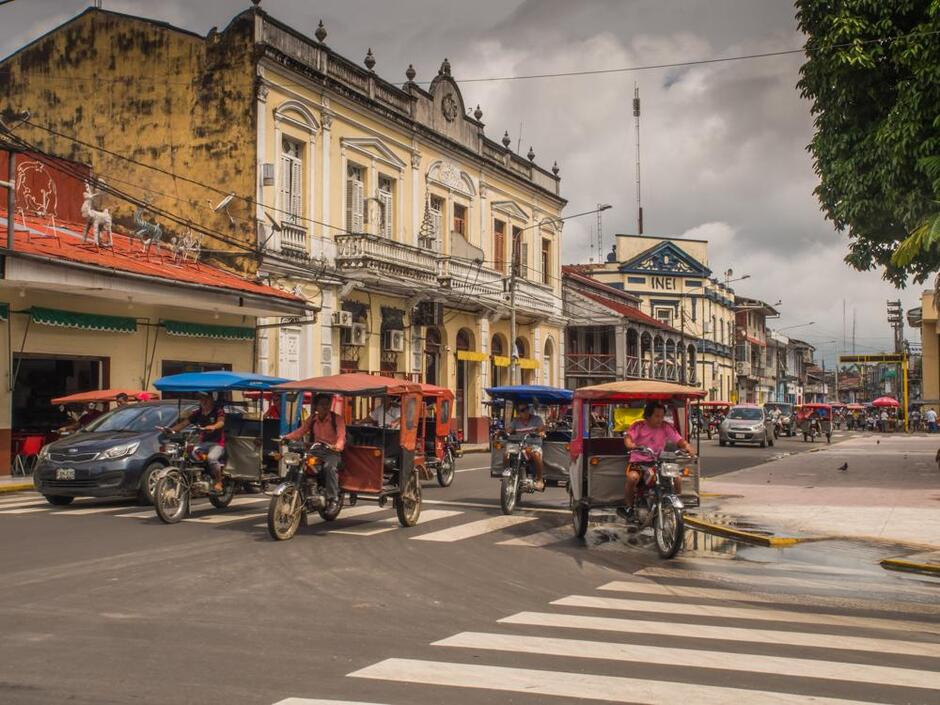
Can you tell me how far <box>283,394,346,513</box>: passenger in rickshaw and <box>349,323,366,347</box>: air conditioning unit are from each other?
18.1 meters

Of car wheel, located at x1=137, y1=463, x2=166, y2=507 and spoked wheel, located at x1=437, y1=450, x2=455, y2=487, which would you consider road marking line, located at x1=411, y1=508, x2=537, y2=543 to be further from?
spoked wheel, located at x1=437, y1=450, x2=455, y2=487

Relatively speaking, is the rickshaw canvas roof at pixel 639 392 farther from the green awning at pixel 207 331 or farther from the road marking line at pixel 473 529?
the green awning at pixel 207 331

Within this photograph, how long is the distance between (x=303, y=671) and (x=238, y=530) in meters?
7.32

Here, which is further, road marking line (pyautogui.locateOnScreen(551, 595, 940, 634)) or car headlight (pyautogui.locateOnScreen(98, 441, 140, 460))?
car headlight (pyautogui.locateOnScreen(98, 441, 140, 460))

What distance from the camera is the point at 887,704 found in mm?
5504

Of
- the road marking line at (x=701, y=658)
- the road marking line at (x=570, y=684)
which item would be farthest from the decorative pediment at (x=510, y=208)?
the road marking line at (x=570, y=684)

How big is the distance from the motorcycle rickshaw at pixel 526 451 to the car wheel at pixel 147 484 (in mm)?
5464

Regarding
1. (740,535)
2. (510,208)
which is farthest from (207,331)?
(510,208)

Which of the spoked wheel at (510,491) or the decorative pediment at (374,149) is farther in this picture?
the decorative pediment at (374,149)

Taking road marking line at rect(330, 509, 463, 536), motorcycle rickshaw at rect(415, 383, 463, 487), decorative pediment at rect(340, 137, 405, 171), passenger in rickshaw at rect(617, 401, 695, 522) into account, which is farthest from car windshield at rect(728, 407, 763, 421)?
passenger in rickshaw at rect(617, 401, 695, 522)

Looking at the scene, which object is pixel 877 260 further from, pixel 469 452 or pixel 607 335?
pixel 607 335

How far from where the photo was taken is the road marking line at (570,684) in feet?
18.3

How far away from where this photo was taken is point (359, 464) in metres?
13.3

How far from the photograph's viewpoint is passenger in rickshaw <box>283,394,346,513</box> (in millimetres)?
12883
